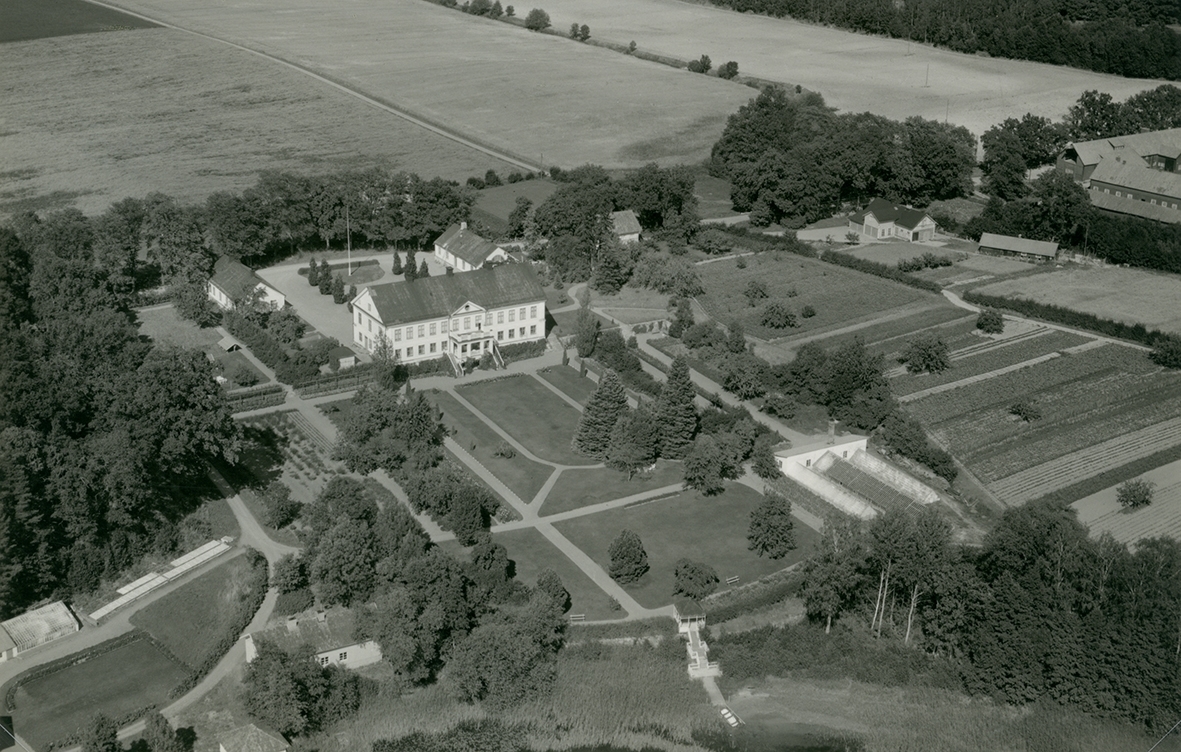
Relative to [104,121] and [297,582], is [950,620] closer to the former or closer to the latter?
[297,582]

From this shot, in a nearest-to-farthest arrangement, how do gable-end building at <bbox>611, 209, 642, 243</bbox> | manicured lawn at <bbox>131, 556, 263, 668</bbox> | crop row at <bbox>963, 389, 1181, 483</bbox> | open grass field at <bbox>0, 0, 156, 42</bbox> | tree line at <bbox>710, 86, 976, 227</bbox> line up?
1. manicured lawn at <bbox>131, 556, 263, 668</bbox>
2. crop row at <bbox>963, 389, 1181, 483</bbox>
3. gable-end building at <bbox>611, 209, 642, 243</bbox>
4. tree line at <bbox>710, 86, 976, 227</bbox>
5. open grass field at <bbox>0, 0, 156, 42</bbox>

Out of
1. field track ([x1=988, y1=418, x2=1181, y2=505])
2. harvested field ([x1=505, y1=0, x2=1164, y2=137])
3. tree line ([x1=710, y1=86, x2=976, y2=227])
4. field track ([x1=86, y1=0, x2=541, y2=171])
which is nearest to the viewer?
field track ([x1=988, y1=418, x2=1181, y2=505])

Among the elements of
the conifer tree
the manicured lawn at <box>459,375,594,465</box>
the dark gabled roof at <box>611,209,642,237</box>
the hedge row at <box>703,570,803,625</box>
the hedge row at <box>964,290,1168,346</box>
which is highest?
the hedge row at <box>964,290,1168,346</box>

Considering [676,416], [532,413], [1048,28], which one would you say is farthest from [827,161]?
[1048,28]

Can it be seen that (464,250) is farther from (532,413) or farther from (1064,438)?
(1064,438)

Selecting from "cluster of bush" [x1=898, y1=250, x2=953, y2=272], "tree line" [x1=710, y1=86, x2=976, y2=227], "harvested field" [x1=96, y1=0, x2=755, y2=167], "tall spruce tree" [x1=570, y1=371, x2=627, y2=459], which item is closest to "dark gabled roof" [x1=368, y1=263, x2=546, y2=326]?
"tall spruce tree" [x1=570, y1=371, x2=627, y2=459]

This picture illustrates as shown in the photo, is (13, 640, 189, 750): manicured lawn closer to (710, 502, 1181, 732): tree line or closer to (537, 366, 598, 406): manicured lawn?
(710, 502, 1181, 732): tree line
